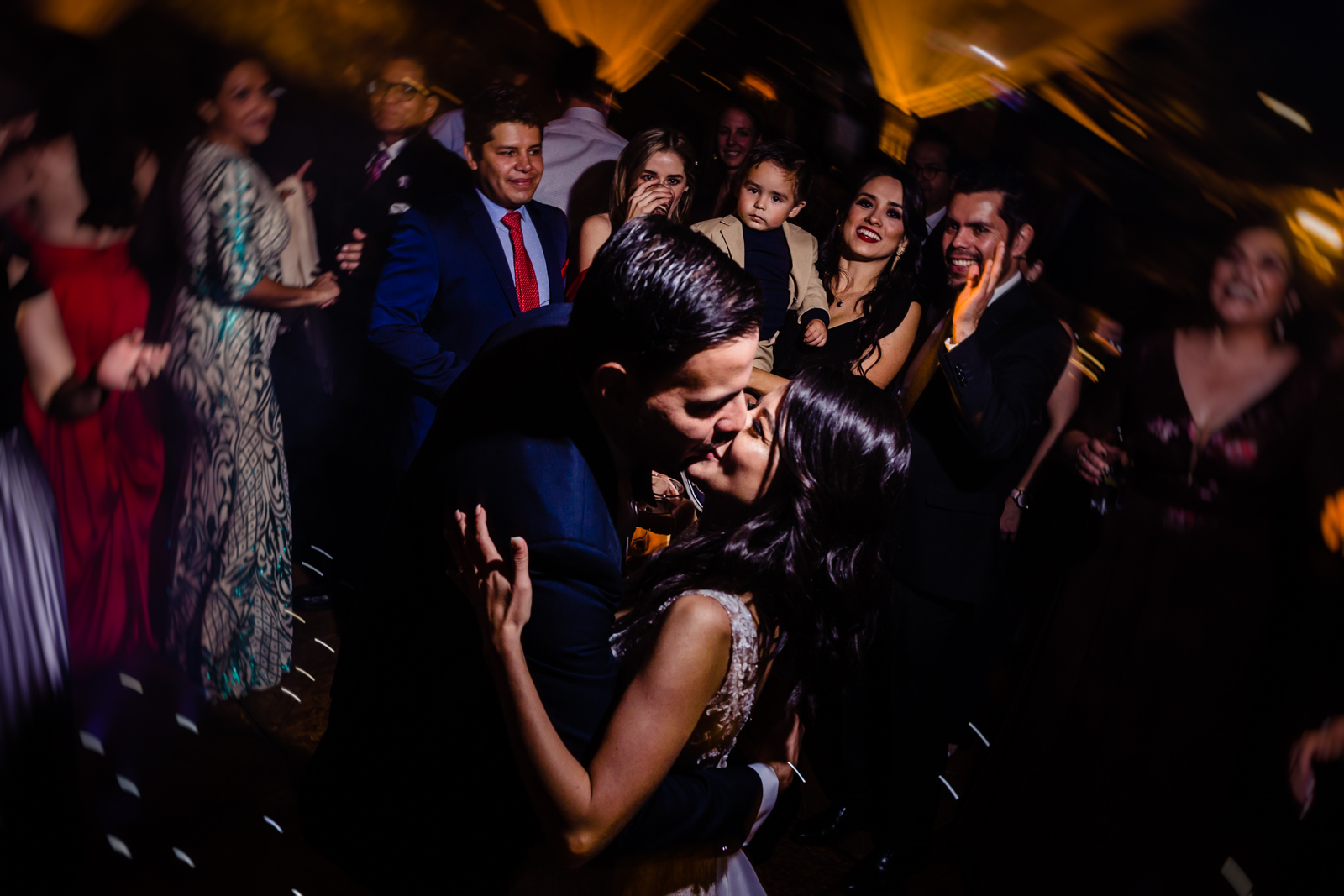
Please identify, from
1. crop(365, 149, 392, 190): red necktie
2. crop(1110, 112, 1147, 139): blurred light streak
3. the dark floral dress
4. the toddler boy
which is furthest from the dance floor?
crop(1110, 112, 1147, 139): blurred light streak

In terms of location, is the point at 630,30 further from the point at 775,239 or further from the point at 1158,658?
the point at 1158,658

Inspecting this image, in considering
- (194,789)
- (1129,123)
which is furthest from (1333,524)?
(194,789)

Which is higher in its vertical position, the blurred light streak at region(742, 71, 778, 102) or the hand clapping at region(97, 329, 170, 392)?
the blurred light streak at region(742, 71, 778, 102)

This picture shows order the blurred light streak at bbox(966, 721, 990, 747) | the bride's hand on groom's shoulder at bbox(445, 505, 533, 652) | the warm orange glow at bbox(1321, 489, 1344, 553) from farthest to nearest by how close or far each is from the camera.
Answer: the blurred light streak at bbox(966, 721, 990, 747) < the warm orange glow at bbox(1321, 489, 1344, 553) < the bride's hand on groom's shoulder at bbox(445, 505, 533, 652)

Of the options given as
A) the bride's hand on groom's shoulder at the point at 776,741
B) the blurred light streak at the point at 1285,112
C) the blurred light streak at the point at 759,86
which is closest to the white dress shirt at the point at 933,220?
the blurred light streak at the point at 759,86

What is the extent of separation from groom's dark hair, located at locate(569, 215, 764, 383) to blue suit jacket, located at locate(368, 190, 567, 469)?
48 cm

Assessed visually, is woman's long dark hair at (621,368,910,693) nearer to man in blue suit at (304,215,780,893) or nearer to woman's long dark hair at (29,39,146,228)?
man in blue suit at (304,215,780,893)

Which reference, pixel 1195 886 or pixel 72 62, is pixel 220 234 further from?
pixel 1195 886

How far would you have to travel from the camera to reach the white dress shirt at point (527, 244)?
4.88 ft

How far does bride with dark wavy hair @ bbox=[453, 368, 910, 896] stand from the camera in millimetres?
Result: 1026

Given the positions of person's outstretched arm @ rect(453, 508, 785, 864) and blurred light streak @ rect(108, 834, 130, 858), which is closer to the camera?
person's outstretched arm @ rect(453, 508, 785, 864)

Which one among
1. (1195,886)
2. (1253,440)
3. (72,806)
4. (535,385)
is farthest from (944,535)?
(72,806)

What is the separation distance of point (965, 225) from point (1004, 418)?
13.9 inches

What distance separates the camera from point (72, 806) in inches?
47.1
